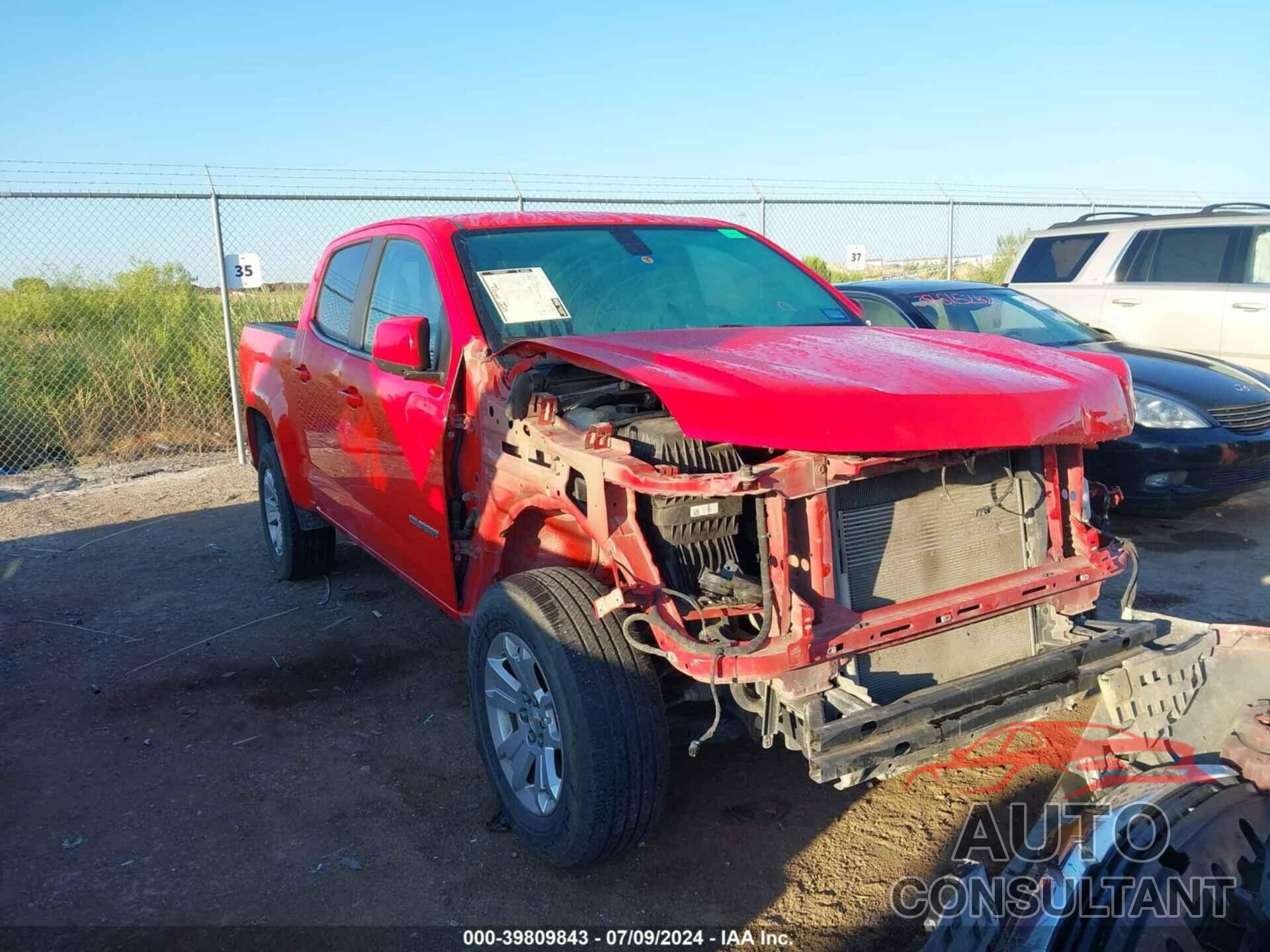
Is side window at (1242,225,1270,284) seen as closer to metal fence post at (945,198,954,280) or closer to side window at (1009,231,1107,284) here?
side window at (1009,231,1107,284)

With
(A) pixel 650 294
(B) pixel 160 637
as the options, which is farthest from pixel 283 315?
(A) pixel 650 294

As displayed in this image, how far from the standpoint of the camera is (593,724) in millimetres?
2672

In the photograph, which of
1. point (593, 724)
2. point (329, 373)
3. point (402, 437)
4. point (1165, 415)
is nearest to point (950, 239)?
point (1165, 415)

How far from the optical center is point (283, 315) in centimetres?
1220

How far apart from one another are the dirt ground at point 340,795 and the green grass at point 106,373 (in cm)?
473

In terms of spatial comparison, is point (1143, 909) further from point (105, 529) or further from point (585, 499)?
point (105, 529)

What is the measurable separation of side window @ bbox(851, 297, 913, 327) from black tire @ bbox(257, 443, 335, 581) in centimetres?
391

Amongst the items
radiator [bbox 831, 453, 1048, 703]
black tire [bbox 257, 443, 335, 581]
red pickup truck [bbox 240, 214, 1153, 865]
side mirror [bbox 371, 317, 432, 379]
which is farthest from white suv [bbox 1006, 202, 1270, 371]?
side mirror [bbox 371, 317, 432, 379]

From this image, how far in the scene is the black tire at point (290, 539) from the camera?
19.0 feet

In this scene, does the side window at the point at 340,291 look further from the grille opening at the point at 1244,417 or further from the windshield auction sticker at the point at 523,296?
the grille opening at the point at 1244,417

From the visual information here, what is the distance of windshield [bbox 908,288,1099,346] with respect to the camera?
6.90 m

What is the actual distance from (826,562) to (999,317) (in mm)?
5108

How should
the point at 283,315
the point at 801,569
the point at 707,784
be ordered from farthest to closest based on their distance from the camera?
the point at 283,315, the point at 707,784, the point at 801,569

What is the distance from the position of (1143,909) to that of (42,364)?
36.1 feet
